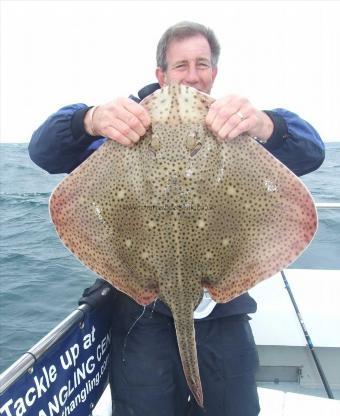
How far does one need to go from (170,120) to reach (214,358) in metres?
1.56

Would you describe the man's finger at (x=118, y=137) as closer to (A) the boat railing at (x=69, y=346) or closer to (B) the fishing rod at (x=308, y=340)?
(A) the boat railing at (x=69, y=346)

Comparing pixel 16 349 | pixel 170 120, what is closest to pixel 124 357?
pixel 170 120

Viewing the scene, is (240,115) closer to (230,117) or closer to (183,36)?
(230,117)

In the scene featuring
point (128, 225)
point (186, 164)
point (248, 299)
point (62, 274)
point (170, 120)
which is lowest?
point (62, 274)

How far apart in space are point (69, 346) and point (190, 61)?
1.91 m

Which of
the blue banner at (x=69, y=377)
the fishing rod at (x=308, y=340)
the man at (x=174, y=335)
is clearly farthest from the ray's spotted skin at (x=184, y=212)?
the fishing rod at (x=308, y=340)

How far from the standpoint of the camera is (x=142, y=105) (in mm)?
1877

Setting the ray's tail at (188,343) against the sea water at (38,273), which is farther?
the sea water at (38,273)

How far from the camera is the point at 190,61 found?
261cm

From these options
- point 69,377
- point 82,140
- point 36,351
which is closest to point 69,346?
point 69,377

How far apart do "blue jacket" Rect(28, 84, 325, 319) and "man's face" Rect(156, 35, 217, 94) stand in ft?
1.77

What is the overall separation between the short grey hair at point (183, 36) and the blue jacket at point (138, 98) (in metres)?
0.65

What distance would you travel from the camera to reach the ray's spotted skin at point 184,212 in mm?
1853

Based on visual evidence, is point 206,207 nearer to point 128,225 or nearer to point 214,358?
point 128,225
